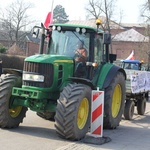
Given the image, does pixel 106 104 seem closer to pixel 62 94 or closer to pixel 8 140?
pixel 62 94

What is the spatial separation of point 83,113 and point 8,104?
1.80 m

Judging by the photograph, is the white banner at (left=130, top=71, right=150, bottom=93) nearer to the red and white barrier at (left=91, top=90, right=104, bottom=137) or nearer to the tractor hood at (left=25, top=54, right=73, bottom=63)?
the red and white barrier at (left=91, top=90, right=104, bottom=137)

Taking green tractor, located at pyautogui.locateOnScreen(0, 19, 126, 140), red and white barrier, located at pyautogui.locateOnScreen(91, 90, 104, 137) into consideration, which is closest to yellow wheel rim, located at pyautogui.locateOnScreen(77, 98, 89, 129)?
green tractor, located at pyautogui.locateOnScreen(0, 19, 126, 140)

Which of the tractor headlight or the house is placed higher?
the house

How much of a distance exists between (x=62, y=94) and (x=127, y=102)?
4927mm

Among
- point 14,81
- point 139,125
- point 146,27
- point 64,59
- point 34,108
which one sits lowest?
point 139,125

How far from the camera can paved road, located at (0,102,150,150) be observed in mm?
7562

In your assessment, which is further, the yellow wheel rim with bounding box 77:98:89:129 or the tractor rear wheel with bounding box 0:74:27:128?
the tractor rear wheel with bounding box 0:74:27:128

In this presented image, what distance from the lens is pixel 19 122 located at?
930 cm

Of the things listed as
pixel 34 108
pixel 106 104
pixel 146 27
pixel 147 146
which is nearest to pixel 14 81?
pixel 34 108

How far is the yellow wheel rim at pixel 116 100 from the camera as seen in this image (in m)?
10.7

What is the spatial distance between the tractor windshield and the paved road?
1.99 metres

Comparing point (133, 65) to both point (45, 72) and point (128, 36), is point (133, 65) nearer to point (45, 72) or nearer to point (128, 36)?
point (45, 72)

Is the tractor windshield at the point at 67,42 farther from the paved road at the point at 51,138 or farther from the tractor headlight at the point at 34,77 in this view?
the paved road at the point at 51,138
